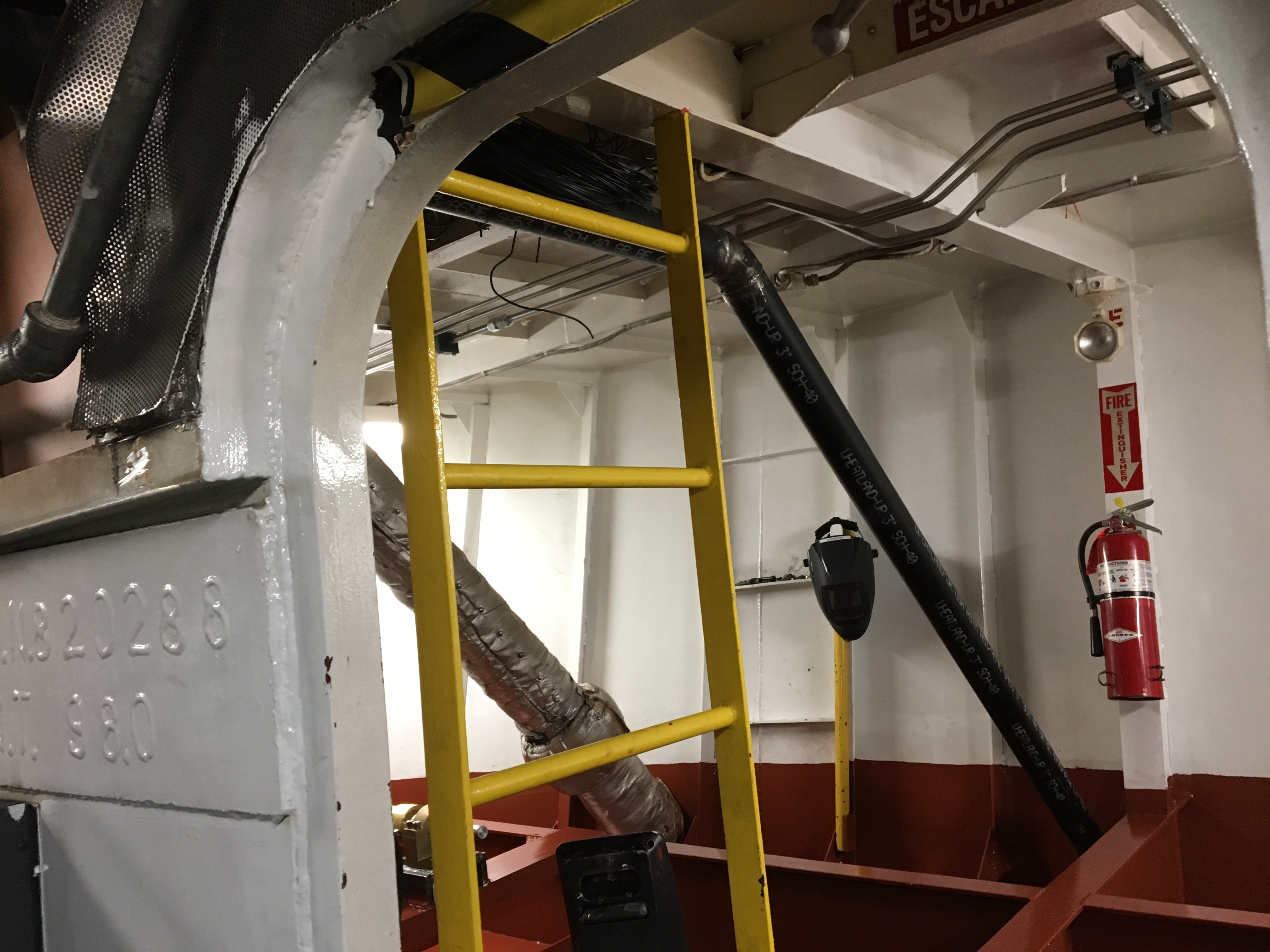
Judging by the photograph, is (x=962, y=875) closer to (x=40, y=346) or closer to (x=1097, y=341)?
(x=1097, y=341)

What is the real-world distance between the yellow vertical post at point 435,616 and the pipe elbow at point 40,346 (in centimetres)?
35

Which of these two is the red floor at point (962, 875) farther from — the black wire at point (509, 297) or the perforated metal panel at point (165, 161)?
the black wire at point (509, 297)

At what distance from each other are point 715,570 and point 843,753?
2218 mm

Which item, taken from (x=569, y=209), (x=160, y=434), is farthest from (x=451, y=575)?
(x=569, y=209)

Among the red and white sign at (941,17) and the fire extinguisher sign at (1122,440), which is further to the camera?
the fire extinguisher sign at (1122,440)

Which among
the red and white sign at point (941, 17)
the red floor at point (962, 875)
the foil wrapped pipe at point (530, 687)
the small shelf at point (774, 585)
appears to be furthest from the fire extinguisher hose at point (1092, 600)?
the red and white sign at point (941, 17)

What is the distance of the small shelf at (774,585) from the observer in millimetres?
3719

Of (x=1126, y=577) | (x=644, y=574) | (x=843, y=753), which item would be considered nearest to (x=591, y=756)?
(x=1126, y=577)

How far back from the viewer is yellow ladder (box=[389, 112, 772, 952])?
1.06 metres

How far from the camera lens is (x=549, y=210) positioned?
129 centimetres

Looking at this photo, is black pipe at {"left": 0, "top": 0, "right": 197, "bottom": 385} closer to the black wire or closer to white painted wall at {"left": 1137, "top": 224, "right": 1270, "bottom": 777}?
the black wire

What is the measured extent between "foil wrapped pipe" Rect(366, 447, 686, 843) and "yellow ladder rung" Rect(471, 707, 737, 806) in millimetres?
1071

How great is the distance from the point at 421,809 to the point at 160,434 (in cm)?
181

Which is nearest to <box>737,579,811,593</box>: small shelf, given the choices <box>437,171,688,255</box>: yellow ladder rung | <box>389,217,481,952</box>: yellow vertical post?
<box>437,171,688,255</box>: yellow ladder rung
